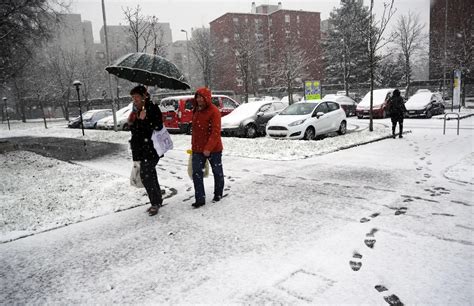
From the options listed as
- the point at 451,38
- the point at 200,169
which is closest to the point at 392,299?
the point at 200,169

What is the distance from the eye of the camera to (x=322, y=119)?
12.2 m

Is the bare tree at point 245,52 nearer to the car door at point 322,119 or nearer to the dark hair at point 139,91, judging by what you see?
the car door at point 322,119

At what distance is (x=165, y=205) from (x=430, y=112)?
19121 millimetres

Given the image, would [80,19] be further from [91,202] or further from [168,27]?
[91,202]

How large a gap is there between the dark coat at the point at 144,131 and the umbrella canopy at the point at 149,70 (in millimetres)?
805

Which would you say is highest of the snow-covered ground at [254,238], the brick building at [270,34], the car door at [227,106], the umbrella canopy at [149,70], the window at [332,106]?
the brick building at [270,34]

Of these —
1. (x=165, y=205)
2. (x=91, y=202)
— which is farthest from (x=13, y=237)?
(x=165, y=205)

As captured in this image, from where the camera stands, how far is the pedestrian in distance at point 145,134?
15.6ft

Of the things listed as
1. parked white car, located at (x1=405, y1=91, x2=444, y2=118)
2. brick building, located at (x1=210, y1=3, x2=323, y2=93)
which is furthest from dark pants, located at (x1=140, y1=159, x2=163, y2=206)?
brick building, located at (x1=210, y1=3, x2=323, y2=93)

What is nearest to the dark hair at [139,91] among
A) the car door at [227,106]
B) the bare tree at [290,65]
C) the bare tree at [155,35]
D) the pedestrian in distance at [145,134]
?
the pedestrian in distance at [145,134]

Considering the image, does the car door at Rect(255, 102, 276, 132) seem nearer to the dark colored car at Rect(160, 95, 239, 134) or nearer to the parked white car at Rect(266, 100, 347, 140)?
the parked white car at Rect(266, 100, 347, 140)

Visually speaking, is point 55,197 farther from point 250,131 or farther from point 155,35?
point 155,35

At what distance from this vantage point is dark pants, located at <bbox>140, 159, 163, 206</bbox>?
4867mm

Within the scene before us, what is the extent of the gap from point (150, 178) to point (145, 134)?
0.65 meters
